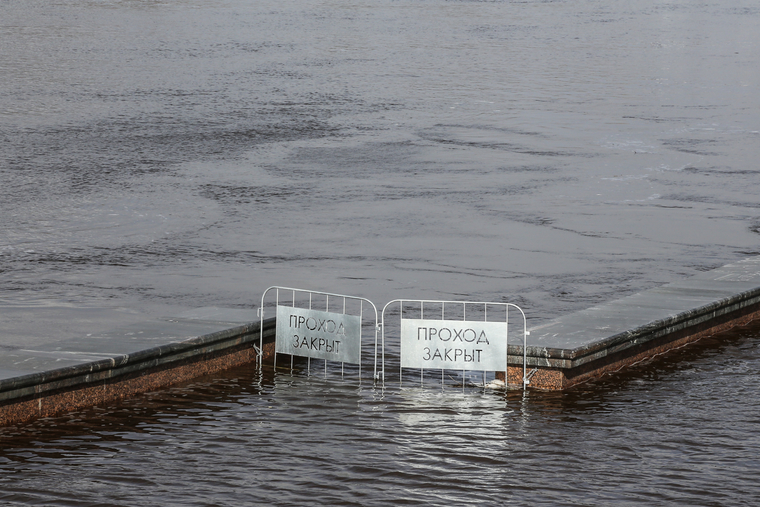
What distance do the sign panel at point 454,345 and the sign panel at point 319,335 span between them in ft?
1.59

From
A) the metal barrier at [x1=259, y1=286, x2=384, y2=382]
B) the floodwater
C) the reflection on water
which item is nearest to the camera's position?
the reflection on water

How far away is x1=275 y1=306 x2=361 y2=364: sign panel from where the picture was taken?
10234 mm

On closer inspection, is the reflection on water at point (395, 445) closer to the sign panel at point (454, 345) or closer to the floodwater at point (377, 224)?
the floodwater at point (377, 224)

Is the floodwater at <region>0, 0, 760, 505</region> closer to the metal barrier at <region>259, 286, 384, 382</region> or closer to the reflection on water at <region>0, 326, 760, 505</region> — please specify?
the reflection on water at <region>0, 326, 760, 505</region>

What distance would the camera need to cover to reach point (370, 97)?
35.9 metres

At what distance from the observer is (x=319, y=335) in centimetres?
1039

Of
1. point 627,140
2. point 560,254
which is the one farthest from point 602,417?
point 627,140

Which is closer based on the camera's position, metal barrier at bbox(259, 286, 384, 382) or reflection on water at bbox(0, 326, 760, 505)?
reflection on water at bbox(0, 326, 760, 505)

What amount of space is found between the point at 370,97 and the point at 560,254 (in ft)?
66.1

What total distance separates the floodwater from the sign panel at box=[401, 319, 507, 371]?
0.25 metres

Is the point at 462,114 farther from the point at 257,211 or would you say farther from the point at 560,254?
the point at 560,254

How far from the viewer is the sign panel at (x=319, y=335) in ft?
33.6

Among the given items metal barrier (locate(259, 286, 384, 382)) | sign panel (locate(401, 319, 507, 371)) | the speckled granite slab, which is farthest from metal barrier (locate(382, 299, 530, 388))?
metal barrier (locate(259, 286, 384, 382))

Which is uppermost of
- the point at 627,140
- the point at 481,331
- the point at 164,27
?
the point at 164,27
